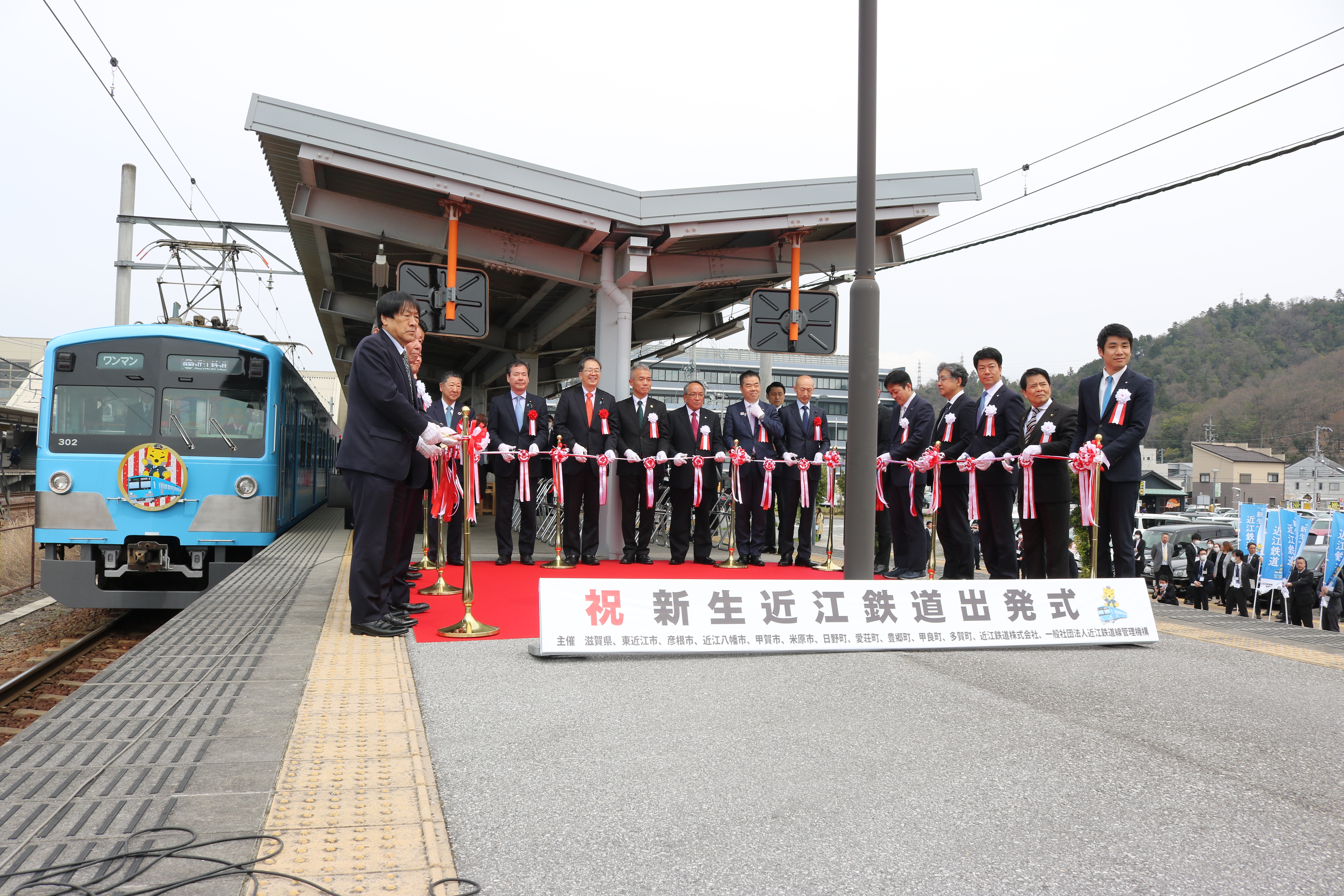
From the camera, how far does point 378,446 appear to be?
5484mm

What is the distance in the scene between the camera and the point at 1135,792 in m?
2.92

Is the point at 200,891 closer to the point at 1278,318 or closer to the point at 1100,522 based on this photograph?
the point at 1100,522

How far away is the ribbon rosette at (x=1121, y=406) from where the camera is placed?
657 centimetres

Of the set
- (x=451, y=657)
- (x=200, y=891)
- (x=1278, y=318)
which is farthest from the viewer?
(x=1278, y=318)

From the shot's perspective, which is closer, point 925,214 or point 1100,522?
point 1100,522

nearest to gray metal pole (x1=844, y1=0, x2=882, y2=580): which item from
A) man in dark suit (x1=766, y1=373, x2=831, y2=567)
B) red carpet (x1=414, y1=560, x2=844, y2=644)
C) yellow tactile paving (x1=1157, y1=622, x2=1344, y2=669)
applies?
red carpet (x1=414, y1=560, x2=844, y2=644)

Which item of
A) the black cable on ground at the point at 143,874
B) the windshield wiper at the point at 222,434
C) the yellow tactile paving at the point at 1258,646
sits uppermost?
the windshield wiper at the point at 222,434

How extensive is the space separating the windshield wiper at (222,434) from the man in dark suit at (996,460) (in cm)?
739

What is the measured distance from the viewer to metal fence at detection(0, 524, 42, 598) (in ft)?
51.7

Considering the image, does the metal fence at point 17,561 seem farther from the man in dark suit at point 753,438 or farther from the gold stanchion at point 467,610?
the gold stanchion at point 467,610

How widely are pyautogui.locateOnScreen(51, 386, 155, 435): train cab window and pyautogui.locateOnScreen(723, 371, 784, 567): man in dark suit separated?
607 centimetres

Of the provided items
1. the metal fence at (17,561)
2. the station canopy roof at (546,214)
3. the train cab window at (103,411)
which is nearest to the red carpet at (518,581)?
the station canopy roof at (546,214)

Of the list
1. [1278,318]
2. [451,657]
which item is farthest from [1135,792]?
[1278,318]

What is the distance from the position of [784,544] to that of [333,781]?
23.6 feet
